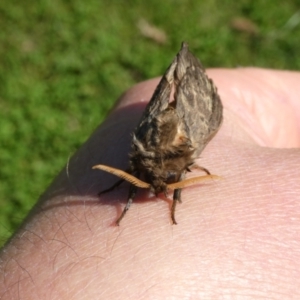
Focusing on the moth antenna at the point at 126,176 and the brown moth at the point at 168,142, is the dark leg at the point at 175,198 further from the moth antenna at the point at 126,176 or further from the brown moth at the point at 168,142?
→ the moth antenna at the point at 126,176

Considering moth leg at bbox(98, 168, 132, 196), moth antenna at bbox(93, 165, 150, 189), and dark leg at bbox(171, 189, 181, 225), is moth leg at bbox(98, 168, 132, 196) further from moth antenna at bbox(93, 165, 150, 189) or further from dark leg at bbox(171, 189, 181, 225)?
dark leg at bbox(171, 189, 181, 225)

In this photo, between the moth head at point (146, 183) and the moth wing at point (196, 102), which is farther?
the moth wing at point (196, 102)

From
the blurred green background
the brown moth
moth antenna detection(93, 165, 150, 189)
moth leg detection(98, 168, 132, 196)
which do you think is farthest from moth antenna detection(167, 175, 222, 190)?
the blurred green background

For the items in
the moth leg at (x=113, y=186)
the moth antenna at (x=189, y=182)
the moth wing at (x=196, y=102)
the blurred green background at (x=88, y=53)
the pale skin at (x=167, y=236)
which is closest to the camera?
the pale skin at (x=167, y=236)

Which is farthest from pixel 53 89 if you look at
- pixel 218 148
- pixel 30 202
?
pixel 218 148

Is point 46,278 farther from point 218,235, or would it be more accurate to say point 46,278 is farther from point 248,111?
point 248,111

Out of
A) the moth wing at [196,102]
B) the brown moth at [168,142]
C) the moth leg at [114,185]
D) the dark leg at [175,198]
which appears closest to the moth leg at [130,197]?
the brown moth at [168,142]

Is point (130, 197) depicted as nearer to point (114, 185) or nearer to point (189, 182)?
point (114, 185)
